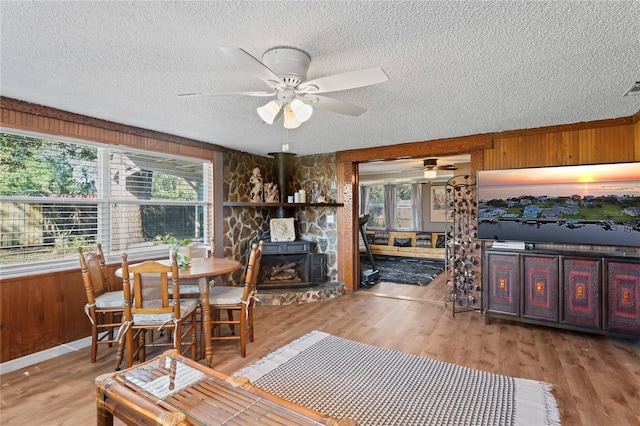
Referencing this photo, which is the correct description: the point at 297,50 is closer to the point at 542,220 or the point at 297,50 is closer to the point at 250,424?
the point at 250,424

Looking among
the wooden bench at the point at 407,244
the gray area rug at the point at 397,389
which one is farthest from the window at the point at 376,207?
the gray area rug at the point at 397,389

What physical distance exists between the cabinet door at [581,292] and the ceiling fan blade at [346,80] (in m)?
2.99

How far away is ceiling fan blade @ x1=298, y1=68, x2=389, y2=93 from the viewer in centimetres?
166

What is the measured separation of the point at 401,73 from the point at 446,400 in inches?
91.7

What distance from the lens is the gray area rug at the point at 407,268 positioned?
5.91 m

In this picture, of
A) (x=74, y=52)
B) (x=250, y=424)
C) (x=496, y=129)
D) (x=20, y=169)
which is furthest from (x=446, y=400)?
(x=20, y=169)

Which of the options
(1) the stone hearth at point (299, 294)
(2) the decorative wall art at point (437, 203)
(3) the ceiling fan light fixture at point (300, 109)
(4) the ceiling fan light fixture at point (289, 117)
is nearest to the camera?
(3) the ceiling fan light fixture at point (300, 109)

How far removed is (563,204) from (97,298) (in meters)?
4.89

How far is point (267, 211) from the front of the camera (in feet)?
18.3

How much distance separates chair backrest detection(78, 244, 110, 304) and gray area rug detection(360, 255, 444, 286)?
14.6ft

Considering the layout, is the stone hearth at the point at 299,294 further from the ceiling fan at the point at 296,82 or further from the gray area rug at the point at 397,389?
the ceiling fan at the point at 296,82

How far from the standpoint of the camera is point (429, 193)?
28.0ft

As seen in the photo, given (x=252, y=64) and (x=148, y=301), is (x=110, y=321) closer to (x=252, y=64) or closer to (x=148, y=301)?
(x=148, y=301)

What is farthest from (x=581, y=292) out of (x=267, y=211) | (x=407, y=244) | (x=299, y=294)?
(x=407, y=244)
